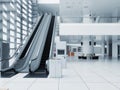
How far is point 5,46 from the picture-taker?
1498 centimetres

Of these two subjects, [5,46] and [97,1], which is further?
[97,1]

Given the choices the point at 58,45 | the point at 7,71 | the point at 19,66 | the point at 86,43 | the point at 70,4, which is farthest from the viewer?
the point at 86,43

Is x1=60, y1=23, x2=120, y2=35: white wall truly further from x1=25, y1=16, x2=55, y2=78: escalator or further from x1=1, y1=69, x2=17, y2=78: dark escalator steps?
x1=1, y1=69, x2=17, y2=78: dark escalator steps

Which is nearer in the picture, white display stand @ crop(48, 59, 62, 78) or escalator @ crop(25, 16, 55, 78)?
white display stand @ crop(48, 59, 62, 78)

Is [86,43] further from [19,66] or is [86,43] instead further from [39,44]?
[19,66]

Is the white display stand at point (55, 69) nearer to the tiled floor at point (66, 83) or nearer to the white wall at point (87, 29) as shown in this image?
the tiled floor at point (66, 83)

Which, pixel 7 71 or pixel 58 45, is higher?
pixel 58 45

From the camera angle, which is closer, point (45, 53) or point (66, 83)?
point (66, 83)

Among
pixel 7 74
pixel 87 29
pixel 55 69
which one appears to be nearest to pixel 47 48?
pixel 7 74

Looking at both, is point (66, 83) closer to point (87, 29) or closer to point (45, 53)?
point (45, 53)

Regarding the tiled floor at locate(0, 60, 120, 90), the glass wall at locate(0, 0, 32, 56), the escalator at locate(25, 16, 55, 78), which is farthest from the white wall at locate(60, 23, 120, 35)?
the tiled floor at locate(0, 60, 120, 90)

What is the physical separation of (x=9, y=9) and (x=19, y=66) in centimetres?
1273

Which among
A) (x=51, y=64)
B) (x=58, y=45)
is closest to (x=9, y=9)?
(x=58, y=45)

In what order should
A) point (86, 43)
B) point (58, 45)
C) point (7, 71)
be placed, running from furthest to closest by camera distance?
point (86, 43) → point (58, 45) → point (7, 71)
